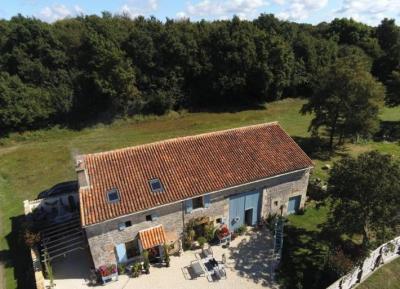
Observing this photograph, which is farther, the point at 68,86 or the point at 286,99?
the point at 286,99

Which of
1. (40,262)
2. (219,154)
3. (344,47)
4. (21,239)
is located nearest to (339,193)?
(219,154)

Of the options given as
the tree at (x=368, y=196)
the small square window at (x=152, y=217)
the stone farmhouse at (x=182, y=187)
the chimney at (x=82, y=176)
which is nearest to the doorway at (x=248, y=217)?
the stone farmhouse at (x=182, y=187)

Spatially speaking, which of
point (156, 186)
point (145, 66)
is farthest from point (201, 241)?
point (145, 66)

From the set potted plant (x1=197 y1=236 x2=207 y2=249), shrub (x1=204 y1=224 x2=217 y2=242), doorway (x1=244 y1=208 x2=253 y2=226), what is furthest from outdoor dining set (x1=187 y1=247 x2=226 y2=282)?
doorway (x1=244 y1=208 x2=253 y2=226)

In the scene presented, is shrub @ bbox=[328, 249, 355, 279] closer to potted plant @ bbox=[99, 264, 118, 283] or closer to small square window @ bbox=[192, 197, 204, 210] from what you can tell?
small square window @ bbox=[192, 197, 204, 210]

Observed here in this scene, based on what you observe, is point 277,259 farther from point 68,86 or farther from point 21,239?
point 68,86
